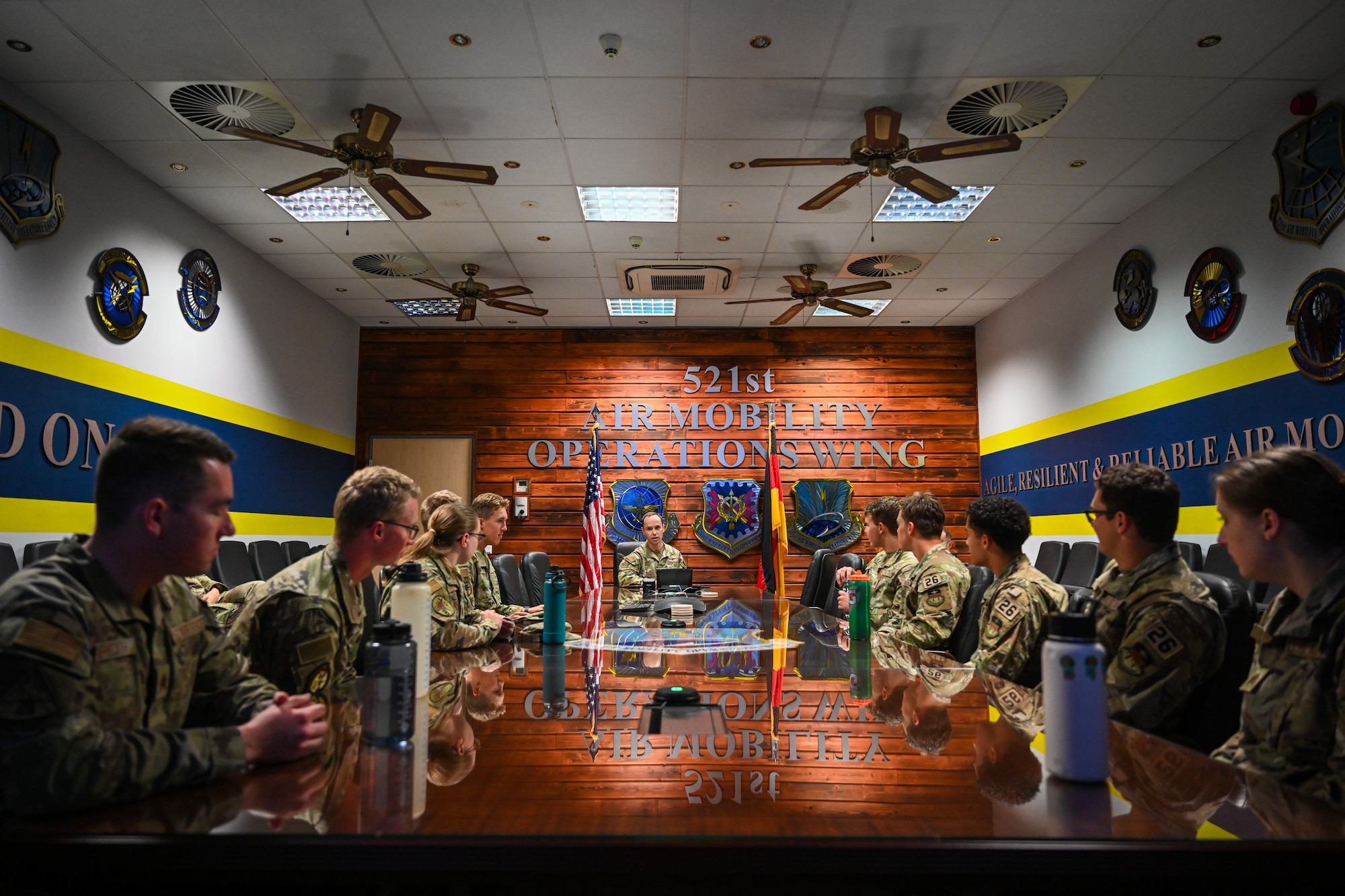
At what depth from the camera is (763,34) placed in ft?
13.4

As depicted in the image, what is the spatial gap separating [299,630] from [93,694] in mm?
630

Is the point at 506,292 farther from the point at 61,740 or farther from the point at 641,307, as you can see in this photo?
the point at 61,740

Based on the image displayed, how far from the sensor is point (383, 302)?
8469 millimetres

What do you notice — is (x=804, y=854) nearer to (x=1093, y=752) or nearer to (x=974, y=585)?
(x=1093, y=752)

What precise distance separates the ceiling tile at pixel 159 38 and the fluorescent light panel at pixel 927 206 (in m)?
4.18

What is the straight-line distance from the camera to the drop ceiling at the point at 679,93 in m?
3.94

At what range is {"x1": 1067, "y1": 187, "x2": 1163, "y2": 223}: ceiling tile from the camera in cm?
584

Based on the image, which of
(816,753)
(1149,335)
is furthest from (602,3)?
(1149,335)

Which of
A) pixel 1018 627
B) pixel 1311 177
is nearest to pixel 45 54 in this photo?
pixel 1018 627

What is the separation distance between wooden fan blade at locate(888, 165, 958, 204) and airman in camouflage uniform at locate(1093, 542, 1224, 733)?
Answer: 3376mm

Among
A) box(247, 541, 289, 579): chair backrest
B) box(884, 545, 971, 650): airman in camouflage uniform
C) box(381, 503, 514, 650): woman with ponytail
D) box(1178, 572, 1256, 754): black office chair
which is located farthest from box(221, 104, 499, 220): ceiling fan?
box(1178, 572, 1256, 754): black office chair

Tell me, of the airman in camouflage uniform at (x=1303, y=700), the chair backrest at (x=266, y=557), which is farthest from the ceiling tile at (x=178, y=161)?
the airman in camouflage uniform at (x=1303, y=700)

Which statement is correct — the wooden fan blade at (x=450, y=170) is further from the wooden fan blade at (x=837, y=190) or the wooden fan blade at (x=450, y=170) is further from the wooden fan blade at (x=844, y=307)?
the wooden fan blade at (x=844, y=307)

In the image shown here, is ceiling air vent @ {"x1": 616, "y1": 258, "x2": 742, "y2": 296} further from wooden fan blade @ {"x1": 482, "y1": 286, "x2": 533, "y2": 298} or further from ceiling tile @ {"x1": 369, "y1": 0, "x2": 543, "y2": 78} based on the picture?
ceiling tile @ {"x1": 369, "y1": 0, "x2": 543, "y2": 78}
